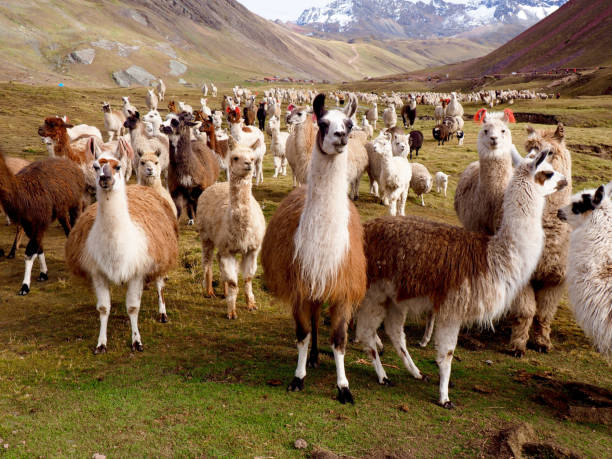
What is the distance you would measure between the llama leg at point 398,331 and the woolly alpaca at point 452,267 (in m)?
0.02

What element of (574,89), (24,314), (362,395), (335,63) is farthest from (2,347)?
(335,63)

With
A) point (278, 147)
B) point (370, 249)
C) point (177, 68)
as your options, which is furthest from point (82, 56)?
point (370, 249)

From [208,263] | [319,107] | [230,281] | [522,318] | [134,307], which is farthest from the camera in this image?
[208,263]

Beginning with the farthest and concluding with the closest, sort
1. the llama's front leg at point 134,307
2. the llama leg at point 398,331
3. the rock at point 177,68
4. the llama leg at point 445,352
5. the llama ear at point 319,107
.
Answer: the rock at point 177,68
the llama's front leg at point 134,307
the llama leg at point 398,331
the llama leg at point 445,352
the llama ear at point 319,107

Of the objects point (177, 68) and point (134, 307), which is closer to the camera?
point (134, 307)

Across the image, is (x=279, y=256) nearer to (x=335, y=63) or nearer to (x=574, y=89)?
(x=574, y=89)

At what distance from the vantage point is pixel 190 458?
284 cm

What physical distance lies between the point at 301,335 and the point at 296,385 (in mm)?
424

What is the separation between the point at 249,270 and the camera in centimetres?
548

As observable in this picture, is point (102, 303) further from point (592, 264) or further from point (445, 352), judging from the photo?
point (592, 264)

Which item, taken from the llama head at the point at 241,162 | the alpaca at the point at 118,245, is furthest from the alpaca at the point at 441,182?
the alpaca at the point at 118,245

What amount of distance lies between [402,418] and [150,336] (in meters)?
2.84

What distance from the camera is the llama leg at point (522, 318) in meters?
4.59

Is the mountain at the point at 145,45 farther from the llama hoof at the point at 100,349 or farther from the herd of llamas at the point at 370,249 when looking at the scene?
the llama hoof at the point at 100,349
